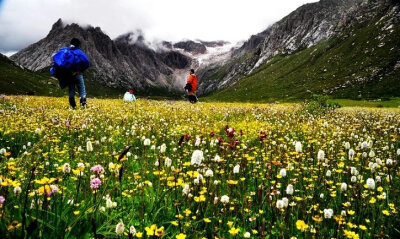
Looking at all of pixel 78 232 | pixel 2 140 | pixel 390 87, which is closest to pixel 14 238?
pixel 78 232

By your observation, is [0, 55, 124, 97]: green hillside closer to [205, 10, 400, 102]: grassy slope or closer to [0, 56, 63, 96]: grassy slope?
[0, 56, 63, 96]: grassy slope

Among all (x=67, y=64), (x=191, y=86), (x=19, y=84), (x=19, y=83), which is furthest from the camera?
(x=19, y=83)

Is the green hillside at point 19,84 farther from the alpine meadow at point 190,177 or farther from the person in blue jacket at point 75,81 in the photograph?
the alpine meadow at point 190,177

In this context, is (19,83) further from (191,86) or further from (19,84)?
(191,86)

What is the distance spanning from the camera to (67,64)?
1528cm

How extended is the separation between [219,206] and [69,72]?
13.8 metres

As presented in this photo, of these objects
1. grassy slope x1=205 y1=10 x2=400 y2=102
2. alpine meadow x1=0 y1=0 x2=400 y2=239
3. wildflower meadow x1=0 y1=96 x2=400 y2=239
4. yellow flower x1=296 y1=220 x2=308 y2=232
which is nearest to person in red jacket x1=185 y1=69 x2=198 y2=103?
alpine meadow x1=0 y1=0 x2=400 y2=239

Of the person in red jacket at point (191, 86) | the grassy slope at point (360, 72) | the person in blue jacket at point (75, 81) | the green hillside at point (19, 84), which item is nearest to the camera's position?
the person in blue jacket at point (75, 81)

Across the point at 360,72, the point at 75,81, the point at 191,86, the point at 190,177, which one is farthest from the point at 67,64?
the point at 360,72

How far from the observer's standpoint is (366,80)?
153 m

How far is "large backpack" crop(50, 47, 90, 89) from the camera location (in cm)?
1523

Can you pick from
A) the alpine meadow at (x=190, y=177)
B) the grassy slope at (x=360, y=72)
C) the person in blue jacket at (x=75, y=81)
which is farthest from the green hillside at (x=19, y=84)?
the alpine meadow at (x=190, y=177)

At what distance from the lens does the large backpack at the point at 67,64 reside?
15.2 m

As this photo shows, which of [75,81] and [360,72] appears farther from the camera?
[360,72]
